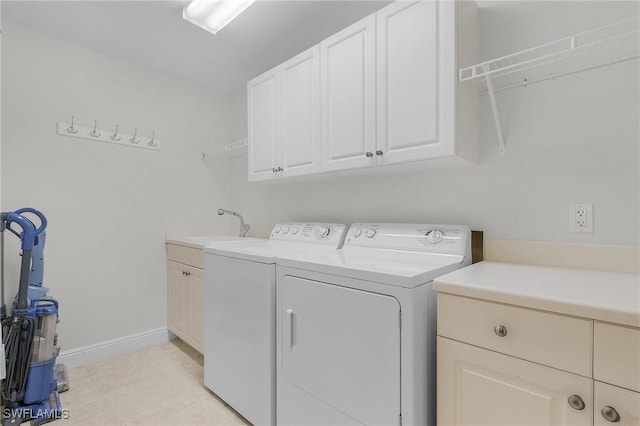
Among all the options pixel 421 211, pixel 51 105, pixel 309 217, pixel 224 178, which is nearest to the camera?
pixel 421 211

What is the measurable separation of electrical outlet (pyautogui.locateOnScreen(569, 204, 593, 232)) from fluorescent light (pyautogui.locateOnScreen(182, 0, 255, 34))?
1920mm

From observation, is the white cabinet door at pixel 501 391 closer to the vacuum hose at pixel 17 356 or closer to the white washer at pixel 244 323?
the white washer at pixel 244 323

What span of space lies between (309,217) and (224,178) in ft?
4.20

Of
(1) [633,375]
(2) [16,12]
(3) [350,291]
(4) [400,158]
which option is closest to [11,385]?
(3) [350,291]

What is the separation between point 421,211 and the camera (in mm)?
1771

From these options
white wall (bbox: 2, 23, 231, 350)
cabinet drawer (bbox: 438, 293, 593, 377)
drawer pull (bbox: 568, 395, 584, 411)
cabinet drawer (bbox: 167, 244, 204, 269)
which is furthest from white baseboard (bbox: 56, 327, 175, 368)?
drawer pull (bbox: 568, 395, 584, 411)

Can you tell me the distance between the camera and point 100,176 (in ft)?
7.97

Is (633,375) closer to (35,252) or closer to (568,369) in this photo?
(568,369)

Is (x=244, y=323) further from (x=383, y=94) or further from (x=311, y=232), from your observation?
(x=383, y=94)

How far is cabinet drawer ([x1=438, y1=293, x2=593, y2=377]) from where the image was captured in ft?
2.68

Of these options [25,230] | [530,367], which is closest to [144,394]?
[25,230]

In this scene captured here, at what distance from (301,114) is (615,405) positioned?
182cm

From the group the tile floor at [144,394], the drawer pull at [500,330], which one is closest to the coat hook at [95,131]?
the tile floor at [144,394]

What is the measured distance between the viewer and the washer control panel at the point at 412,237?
1.48m
